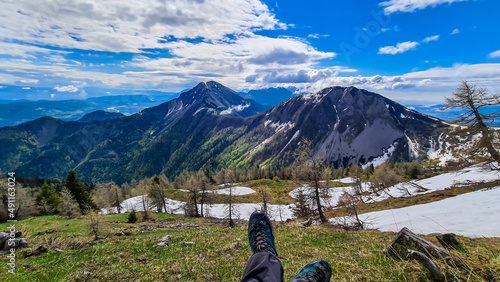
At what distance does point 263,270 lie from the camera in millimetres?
4328

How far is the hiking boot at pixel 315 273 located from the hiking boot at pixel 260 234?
154 cm

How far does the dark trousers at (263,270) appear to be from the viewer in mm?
4109

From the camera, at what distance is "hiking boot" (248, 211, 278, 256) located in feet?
19.2

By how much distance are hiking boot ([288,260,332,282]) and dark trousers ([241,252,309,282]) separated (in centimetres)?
17

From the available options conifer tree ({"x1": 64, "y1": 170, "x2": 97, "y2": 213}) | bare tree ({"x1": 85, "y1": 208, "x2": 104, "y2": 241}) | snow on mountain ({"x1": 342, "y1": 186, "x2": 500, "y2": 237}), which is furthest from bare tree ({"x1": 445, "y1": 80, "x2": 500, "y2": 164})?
conifer tree ({"x1": 64, "y1": 170, "x2": 97, "y2": 213})

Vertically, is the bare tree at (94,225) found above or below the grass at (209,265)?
below

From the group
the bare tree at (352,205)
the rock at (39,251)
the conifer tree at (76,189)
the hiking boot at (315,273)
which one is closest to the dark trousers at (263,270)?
the hiking boot at (315,273)

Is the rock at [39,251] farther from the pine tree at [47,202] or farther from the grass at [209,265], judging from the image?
the pine tree at [47,202]

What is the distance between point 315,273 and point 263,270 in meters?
0.97

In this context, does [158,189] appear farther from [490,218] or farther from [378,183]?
[378,183]

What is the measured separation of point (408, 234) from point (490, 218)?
21.9m

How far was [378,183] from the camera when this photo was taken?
78.3 m

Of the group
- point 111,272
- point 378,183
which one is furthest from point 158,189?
point 378,183

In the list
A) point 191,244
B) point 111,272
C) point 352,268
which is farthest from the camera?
point 191,244
